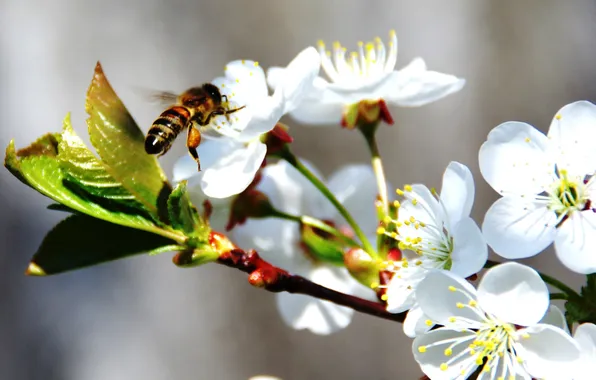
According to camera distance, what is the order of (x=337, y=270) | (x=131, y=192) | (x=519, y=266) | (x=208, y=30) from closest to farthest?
(x=519, y=266) → (x=131, y=192) → (x=337, y=270) → (x=208, y=30)

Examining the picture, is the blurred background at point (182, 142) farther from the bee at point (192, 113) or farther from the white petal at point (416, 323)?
the white petal at point (416, 323)

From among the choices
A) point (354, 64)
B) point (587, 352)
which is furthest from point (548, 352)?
point (354, 64)

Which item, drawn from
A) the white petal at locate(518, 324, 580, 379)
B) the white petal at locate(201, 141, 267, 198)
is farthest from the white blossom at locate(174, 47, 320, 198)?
the white petal at locate(518, 324, 580, 379)

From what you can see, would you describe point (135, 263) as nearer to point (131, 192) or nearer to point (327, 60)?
point (327, 60)

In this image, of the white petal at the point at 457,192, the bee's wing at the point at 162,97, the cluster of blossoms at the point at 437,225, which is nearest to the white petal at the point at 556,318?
the cluster of blossoms at the point at 437,225

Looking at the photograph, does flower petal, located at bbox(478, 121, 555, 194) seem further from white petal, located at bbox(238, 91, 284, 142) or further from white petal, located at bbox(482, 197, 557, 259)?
white petal, located at bbox(238, 91, 284, 142)

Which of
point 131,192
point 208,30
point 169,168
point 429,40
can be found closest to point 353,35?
point 429,40

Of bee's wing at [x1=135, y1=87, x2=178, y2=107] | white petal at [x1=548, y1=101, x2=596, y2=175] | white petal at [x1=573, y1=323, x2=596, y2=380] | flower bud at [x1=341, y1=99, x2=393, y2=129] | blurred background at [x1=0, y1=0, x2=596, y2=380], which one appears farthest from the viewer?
blurred background at [x1=0, y1=0, x2=596, y2=380]
